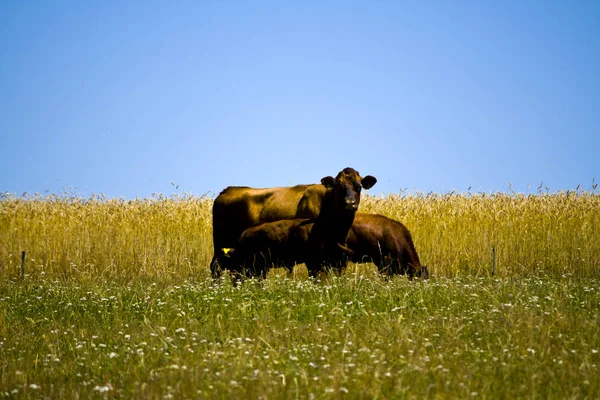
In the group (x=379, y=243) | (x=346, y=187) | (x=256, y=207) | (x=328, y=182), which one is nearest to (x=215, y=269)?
(x=256, y=207)

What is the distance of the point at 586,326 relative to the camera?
23.9ft

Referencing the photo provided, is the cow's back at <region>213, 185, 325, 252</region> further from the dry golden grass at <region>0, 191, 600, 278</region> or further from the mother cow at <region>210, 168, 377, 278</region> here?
the dry golden grass at <region>0, 191, 600, 278</region>

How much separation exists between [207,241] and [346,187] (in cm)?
609

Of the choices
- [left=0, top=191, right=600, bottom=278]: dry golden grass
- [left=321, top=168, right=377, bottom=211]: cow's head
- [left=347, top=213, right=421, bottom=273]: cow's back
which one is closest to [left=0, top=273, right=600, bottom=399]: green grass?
[left=321, top=168, right=377, bottom=211]: cow's head

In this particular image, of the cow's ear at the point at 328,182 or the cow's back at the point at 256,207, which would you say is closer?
the cow's ear at the point at 328,182

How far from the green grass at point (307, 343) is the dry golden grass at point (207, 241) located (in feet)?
17.2

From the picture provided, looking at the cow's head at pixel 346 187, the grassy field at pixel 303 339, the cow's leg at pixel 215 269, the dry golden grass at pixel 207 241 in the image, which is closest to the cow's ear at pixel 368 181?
the cow's head at pixel 346 187

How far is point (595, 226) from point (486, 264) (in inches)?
161

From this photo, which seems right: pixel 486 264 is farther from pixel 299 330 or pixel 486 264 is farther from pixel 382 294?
pixel 299 330

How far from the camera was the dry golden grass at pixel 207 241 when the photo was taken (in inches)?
610

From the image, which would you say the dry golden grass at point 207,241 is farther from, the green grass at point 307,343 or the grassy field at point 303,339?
the green grass at point 307,343

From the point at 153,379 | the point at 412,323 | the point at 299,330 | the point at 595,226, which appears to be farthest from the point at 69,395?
the point at 595,226

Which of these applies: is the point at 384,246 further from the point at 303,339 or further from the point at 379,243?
the point at 303,339

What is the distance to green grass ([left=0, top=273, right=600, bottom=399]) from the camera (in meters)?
5.45
